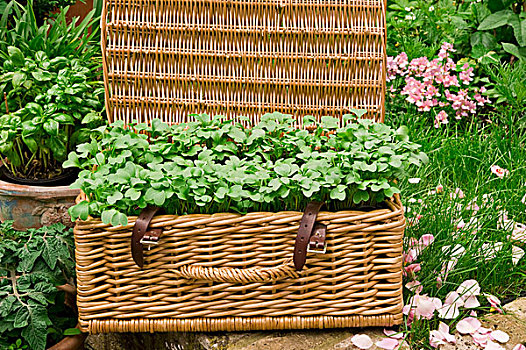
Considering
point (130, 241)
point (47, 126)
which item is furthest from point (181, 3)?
point (130, 241)

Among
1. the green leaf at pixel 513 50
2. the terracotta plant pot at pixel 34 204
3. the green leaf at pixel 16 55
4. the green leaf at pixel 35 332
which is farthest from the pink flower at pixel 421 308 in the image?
the green leaf at pixel 513 50

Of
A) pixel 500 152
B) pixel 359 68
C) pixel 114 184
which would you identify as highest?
pixel 359 68

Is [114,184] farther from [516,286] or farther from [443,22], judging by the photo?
[443,22]

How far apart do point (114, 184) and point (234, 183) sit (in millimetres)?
330

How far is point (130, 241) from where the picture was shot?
1.64 meters

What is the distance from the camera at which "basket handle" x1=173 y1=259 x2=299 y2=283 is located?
163 cm

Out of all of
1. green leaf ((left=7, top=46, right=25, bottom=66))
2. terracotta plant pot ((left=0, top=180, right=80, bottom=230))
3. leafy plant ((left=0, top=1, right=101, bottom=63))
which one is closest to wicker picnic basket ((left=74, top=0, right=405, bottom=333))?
terracotta plant pot ((left=0, top=180, right=80, bottom=230))

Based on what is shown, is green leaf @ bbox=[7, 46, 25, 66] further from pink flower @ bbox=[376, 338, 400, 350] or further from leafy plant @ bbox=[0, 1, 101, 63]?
pink flower @ bbox=[376, 338, 400, 350]

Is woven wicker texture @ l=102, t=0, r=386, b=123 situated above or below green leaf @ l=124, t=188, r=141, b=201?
above

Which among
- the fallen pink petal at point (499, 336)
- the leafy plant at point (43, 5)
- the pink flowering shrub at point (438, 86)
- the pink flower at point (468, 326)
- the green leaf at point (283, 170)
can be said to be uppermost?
the leafy plant at point (43, 5)

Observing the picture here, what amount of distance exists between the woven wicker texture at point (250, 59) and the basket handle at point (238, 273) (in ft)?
2.51

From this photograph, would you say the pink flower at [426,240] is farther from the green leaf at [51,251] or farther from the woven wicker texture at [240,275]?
the green leaf at [51,251]

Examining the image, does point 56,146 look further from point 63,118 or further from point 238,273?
point 238,273

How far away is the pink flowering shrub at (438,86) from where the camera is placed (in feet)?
10.8
